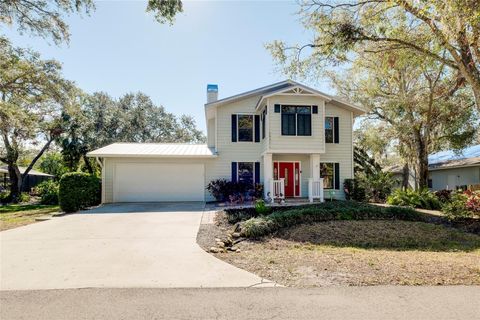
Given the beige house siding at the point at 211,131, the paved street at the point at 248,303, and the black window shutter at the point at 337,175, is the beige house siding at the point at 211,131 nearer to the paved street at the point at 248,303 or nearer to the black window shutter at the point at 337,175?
the black window shutter at the point at 337,175

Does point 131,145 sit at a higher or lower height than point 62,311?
higher

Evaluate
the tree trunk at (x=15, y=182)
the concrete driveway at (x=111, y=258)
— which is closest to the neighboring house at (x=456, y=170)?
the concrete driveway at (x=111, y=258)

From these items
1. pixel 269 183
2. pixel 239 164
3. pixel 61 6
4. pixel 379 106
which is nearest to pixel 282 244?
pixel 269 183

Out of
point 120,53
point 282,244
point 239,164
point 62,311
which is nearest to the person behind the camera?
point 62,311

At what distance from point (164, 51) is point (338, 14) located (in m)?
7.12

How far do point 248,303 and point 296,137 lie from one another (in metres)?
11.8

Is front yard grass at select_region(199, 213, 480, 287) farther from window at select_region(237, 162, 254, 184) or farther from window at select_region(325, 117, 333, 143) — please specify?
window at select_region(325, 117, 333, 143)

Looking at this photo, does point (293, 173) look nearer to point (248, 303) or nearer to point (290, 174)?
point (290, 174)

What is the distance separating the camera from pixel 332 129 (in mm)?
16875

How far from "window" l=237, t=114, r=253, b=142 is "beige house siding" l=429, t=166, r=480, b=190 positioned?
603 inches

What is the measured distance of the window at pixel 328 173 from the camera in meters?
16.7

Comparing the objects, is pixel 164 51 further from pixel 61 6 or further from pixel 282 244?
pixel 282 244

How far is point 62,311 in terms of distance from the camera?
12.3 feet

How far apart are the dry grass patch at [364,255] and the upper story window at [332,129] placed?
724 centimetres
